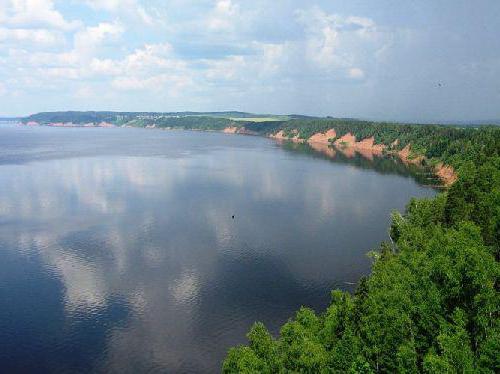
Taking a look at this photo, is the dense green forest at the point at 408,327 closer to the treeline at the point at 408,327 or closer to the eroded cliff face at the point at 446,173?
the treeline at the point at 408,327

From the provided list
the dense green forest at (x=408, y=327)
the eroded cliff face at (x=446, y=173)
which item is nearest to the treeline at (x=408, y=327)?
the dense green forest at (x=408, y=327)

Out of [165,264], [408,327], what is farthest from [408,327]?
[165,264]

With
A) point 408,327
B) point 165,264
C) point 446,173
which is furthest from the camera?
point 446,173

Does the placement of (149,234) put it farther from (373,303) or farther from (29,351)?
(373,303)

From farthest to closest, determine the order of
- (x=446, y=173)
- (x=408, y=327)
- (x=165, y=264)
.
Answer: (x=446, y=173) → (x=165, y=264) → (x=408, y=327)

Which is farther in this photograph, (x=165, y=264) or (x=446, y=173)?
(x=446, y=173)

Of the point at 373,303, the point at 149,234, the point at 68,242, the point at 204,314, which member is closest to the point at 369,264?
the point at 204,314

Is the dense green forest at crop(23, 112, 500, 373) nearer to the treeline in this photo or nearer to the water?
the treeline

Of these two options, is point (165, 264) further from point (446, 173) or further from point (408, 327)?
point (446, 173)
